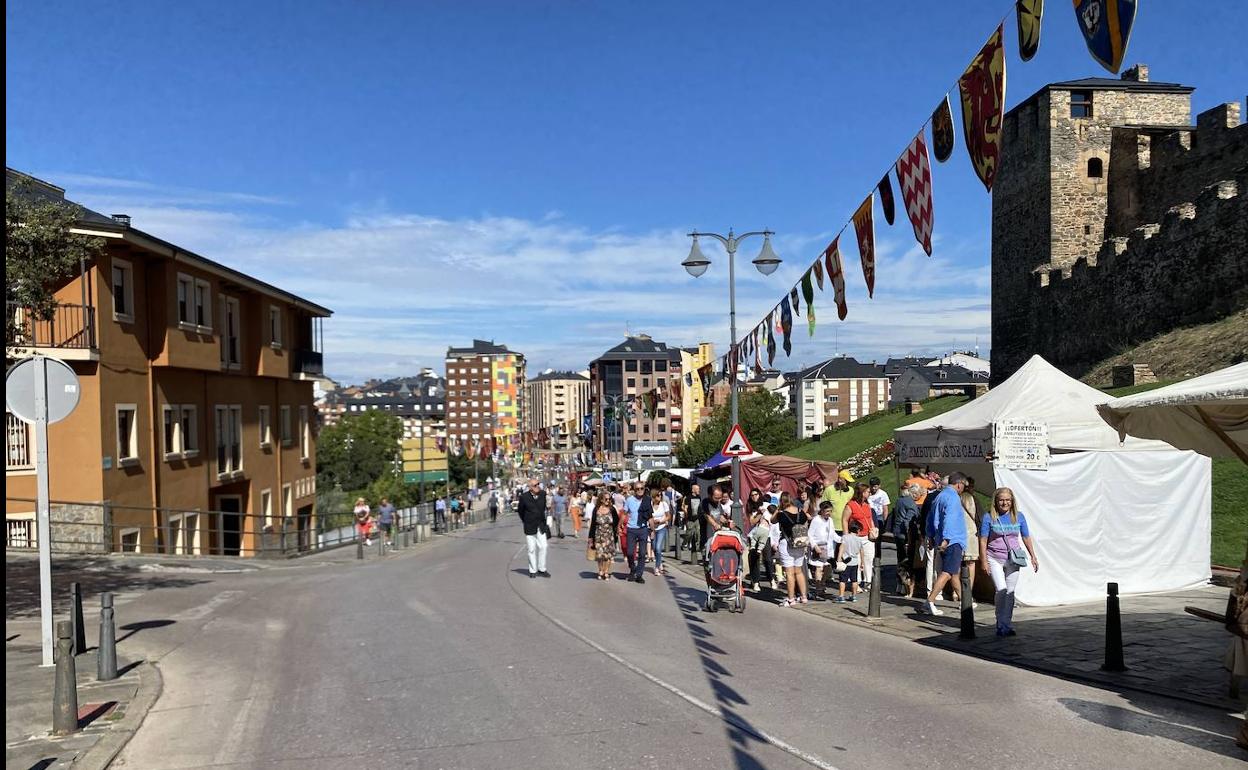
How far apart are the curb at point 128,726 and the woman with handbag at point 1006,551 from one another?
8687 millimetres

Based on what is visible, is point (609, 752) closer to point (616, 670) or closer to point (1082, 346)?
point (616, 670)

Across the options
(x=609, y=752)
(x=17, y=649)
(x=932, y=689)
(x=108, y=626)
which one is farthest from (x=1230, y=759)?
(x=17, y=649)

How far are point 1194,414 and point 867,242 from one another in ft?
19.2

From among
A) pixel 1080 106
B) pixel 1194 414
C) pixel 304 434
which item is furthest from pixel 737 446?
pixel 1080 106

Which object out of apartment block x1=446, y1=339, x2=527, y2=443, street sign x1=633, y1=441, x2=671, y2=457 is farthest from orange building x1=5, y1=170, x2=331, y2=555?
apartment block x1=446, y1=339, x2=527, y2=443

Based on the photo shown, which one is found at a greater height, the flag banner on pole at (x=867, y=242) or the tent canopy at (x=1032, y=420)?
the flag banner on pole at (x=867, y=242)

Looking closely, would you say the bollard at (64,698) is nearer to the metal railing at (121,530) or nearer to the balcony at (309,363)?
the metal railing at (121,530)

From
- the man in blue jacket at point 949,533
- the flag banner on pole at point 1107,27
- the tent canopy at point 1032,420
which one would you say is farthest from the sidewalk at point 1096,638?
the flag banner on pole at point 1107,27

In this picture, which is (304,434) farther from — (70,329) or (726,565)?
(726,565)

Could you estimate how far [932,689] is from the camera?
29.1ft

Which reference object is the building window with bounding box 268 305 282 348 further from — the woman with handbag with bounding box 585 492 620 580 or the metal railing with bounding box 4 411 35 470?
the woman with handbag with bounding box 585 492 620 580

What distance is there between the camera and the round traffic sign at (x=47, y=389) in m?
9.52

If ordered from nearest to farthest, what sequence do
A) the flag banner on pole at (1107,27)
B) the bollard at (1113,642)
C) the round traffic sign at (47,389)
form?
1. the flag banner on pole at (1107,27)
2. the bollard at (1113,642)
3. the round traffic sign at (47,389)

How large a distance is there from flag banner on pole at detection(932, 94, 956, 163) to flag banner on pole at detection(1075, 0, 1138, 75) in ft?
12.8
